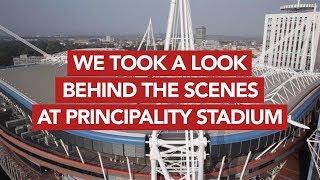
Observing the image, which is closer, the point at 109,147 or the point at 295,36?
the point at 109,147

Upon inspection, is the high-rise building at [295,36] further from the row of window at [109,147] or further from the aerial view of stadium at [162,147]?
the row of window at [109,147]

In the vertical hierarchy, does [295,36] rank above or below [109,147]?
above

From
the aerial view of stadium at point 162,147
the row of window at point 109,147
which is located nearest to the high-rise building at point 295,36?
the aerial view of stadium at point 162,147

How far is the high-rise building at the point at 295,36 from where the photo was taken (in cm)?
8438

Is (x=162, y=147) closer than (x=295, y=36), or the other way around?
(x=162, y=147)

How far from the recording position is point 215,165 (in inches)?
1249

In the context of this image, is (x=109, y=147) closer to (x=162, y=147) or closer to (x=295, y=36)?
(x=162, y=147)

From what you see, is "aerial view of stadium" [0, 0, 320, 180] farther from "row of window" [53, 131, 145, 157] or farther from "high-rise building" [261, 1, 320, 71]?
"high-rise building" [261, 1, 320, 71]

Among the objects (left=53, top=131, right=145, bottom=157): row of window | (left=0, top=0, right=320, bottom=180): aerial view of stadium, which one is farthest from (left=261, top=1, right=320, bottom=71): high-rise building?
(left=53, top=131, right=145, bottom=157): row of window

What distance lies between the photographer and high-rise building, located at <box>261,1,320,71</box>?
277 feet

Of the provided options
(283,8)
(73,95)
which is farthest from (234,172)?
(283,8)

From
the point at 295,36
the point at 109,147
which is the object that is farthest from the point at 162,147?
the point at 295,36

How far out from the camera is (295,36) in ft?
285

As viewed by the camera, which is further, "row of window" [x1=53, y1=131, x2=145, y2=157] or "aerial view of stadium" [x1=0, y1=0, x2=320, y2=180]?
"row of window" [x1=53, y1=131, x2=145, y2=157]
